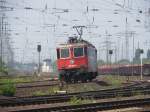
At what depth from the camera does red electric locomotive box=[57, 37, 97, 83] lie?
103 feet

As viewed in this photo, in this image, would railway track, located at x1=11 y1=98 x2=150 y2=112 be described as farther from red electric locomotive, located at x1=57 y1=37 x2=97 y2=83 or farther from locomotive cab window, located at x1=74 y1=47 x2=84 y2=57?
locomotive cab window, located at x1=74 y1=47 x2=84 y2=57

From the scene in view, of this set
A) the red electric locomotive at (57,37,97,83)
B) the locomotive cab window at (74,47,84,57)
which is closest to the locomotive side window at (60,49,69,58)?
the red electric locomotive at (57,37,97,83)

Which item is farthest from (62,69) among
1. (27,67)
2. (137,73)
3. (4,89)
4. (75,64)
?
(27,67)

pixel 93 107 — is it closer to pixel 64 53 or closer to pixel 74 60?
pixel 74 60

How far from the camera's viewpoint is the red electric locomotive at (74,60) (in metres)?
31.5

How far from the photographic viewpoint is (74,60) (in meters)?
31.7

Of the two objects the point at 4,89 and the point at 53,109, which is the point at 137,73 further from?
the point at 53,109

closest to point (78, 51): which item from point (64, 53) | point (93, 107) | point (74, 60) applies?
point (74, 60)

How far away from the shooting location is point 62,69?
105 feet

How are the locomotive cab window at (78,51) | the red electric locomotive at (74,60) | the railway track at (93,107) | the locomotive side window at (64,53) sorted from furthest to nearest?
the locomotive side window at (64,53) < the locomotive cab window at (78,51) < the red electric locomotive at (74,60) < the railway track at (93,107)

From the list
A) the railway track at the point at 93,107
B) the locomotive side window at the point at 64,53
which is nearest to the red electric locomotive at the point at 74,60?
the locomotive side window at the point at 64,53

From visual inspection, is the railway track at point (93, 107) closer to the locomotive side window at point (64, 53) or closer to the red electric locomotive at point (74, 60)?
the red electric locomotive at point (74, 60)

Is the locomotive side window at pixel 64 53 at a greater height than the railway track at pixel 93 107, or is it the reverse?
the locomotive side window at pixel 64 53

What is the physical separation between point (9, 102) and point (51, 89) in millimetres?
9336
